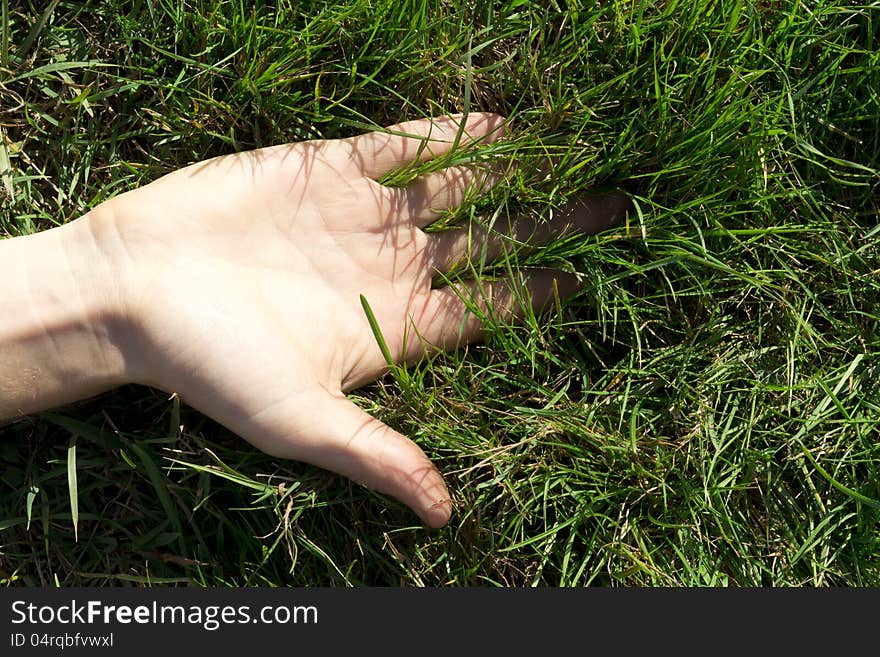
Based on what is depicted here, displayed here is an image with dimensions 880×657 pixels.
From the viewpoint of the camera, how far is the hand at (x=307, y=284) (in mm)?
2352

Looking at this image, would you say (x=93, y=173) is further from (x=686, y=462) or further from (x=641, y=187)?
(x=686, y=462)

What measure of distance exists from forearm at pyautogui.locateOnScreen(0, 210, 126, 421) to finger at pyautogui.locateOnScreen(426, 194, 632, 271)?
919 mm

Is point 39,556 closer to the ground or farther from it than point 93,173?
closer to the ground

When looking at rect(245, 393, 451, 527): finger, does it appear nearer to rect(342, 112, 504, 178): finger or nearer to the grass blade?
the grass blade

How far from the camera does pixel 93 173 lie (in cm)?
267

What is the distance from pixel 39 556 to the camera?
103 inches

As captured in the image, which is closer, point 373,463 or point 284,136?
point 373,463

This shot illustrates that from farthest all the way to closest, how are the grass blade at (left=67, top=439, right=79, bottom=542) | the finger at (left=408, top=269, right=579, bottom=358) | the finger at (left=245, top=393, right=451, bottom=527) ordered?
the finger at (left=408, top=269, right=579, bottom=358) < the grass blade at (left=67, top=439, right=79, bottom=542) < the finger at (left=245, top=393, right=451, bottom=527)

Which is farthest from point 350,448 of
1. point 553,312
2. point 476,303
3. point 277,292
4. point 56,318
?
point 56,318

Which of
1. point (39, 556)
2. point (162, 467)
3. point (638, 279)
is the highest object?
point (638, 279)

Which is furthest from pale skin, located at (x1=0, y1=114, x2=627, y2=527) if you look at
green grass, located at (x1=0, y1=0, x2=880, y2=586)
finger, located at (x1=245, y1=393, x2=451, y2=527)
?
green grass, located at (x1=0, y1=0, x2=880, y2=586)

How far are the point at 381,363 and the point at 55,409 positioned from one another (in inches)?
38.5

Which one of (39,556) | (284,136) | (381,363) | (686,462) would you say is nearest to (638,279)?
(686,462)

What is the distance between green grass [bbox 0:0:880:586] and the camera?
2539mm
